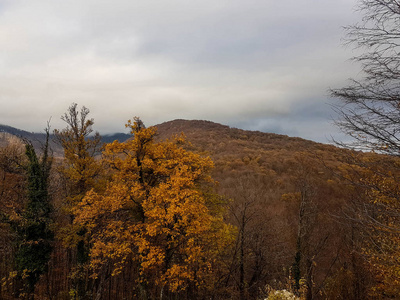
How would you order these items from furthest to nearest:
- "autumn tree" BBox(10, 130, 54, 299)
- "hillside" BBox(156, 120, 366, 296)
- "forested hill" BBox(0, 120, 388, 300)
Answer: "hillside" BBox(156, 120, 366, 296) → "autumn tree" BBox(10, 130, 54, 299) → "forested hill" BBox(0, 120, 388, 300)

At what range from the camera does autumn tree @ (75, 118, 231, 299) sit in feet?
39.4

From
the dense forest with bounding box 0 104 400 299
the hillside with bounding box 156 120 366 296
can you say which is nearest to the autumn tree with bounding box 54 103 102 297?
the dense forest with bounding box 0 104 400 299

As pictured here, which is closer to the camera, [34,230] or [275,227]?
[34,230]

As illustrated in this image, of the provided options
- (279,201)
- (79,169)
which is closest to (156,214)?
(79,169)

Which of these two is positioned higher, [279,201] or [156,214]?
[156,214]

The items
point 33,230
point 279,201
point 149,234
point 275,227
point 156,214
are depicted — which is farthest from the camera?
point 279,201

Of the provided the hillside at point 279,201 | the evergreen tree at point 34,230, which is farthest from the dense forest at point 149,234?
the hillside at point 279,201

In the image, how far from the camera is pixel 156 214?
11812 millimetres

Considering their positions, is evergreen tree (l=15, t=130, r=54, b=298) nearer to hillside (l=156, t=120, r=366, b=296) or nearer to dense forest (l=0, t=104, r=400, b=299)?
dense forest (l=0, t=104, r=400, b=299)

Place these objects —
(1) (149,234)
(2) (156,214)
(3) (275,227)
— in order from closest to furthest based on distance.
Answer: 1. (2) (156,214)
2. (1) (149,234)
3. (3) (275,227)

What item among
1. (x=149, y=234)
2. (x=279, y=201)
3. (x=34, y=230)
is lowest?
(x=279, y=201)

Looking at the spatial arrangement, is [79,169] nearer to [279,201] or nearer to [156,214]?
[156,214]

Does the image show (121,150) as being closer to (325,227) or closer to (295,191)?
(325,227)

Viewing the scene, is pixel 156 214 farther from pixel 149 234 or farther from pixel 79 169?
pixel 79 169
